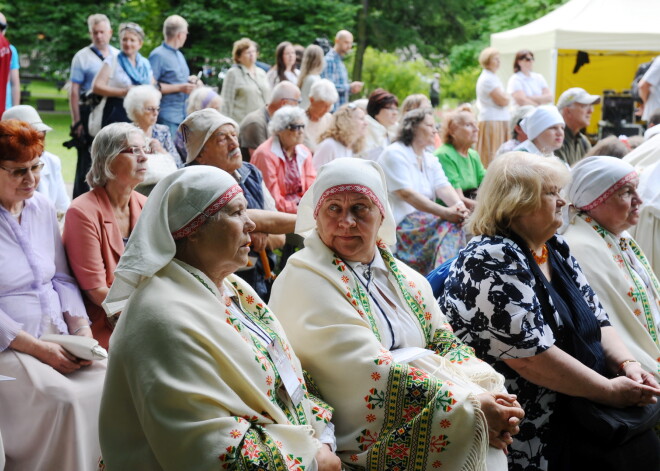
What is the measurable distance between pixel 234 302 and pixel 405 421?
0.73m

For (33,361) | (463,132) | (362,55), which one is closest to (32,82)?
(362,55)

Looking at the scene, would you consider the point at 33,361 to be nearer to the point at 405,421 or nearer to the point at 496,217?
the point at 405,421

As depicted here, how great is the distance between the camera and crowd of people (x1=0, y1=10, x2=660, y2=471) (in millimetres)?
2385

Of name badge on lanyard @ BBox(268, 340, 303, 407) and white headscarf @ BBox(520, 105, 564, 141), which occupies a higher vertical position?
name badge on lanyard @ BBox(268, 340, 303, 407)

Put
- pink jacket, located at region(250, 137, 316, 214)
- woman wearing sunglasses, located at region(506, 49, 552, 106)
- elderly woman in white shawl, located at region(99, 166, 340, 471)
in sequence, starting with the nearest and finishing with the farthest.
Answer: elderly woman in white shawl, located at region(99, 166, 340, 471) → pink jacket, located at region(250, 137, 316, 214) → woman wearing sunglasses, located at region(506, 49, 552, 106)

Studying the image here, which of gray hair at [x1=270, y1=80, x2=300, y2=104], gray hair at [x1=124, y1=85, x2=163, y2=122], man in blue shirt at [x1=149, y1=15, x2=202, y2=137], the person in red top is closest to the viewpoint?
the person in red top

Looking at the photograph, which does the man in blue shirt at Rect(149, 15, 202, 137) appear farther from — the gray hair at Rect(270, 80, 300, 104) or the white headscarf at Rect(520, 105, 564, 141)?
the white headscarf at Rect(520, 105, 564, 141)

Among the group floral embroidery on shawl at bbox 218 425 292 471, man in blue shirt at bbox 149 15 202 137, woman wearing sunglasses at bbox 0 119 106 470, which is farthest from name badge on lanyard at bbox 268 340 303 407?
man in blue shirt at bbox 149 15 202 137

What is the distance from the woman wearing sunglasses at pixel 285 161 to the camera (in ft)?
19.3

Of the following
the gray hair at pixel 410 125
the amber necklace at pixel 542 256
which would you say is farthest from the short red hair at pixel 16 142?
the gray hair at pixel 410 125

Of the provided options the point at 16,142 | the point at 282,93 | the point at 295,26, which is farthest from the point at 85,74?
the point at 295,26

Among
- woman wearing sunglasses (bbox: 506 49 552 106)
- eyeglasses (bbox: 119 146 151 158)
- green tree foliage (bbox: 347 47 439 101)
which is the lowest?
green tree foliage (bbox: 347 47 439 101)

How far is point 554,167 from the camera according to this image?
350 cm

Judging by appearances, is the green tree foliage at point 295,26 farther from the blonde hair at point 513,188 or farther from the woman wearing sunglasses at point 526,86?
the blonde hair at point 513,188
